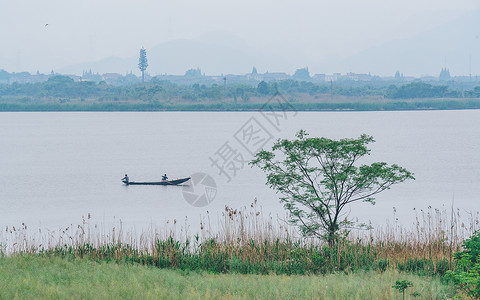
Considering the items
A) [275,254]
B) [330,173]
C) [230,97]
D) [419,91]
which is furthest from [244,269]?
[419,91]

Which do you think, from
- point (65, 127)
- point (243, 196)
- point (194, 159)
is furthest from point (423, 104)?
point (243, 196)

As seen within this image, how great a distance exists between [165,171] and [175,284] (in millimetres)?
33069

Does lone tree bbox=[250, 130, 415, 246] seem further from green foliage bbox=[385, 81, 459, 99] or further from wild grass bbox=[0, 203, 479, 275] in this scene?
green foliage bbox=[385, 81, 459, 99]

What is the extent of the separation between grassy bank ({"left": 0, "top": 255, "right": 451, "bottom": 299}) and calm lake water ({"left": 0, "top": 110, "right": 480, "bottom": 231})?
23.1 ft

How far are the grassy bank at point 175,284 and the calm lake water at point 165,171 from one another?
7.04 meters

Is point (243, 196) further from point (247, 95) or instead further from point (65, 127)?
point (247, 95)

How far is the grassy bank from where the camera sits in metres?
8.54

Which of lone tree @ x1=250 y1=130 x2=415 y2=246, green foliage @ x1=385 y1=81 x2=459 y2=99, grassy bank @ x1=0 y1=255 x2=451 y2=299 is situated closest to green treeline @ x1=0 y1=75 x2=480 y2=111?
green foliage @ x1=385 y1=81 x2=459 y2=99

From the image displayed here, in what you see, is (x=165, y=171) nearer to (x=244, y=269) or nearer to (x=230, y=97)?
(x=244, y=269)

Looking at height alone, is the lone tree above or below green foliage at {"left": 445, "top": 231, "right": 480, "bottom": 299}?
above

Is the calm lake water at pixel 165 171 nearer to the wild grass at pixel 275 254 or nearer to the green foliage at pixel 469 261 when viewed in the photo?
the wild grass at pixel 275 254

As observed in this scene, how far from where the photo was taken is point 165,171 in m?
→ 42.2

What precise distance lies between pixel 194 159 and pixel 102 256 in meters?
37.8

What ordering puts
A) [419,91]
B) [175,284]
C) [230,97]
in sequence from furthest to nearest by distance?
[419,91] < [230,97] < [175,284]
